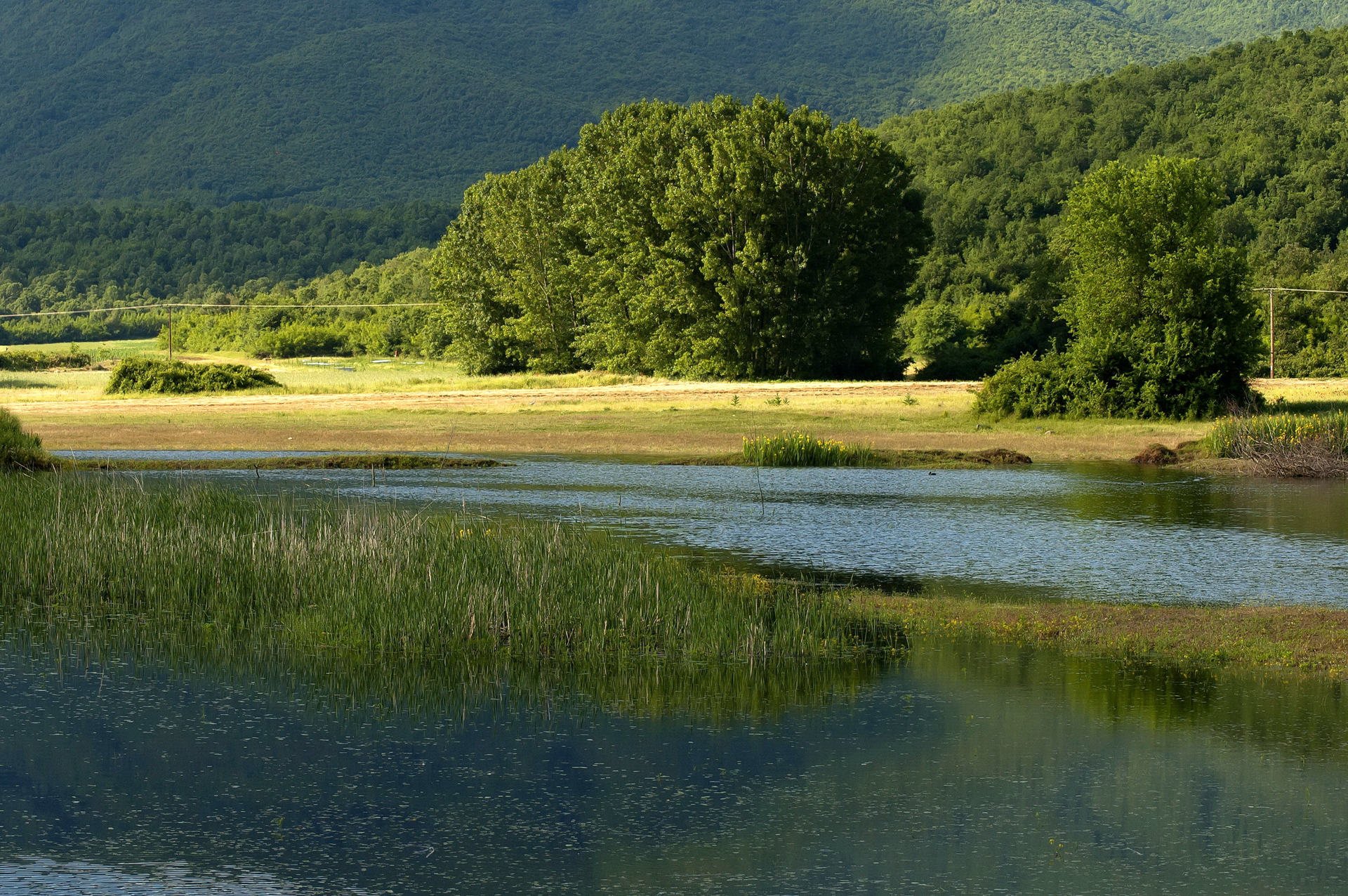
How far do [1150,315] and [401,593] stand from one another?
39.9m

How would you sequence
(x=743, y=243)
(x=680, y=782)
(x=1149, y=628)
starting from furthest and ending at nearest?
(x=743, y=243), (x=1149, y=628), (x=680, y=782)

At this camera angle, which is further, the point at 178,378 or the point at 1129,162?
the point at 1129,162

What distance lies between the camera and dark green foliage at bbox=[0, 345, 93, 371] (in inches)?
4257

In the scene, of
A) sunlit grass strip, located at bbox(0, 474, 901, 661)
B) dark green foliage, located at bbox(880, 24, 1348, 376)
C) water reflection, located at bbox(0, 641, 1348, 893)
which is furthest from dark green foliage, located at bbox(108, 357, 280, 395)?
water reflection, located at bbox(0, 641, 1348, 893)

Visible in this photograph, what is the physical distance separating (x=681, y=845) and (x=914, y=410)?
150 ft

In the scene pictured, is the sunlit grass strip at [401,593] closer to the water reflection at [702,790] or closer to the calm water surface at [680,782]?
the calm water surface at [680,782]

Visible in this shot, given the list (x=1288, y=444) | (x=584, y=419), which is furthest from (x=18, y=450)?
(x=1288, y=444)

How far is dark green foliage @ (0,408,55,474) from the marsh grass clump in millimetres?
26749

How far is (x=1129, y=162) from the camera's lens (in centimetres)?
11456

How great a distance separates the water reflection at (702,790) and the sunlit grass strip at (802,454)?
24.6m

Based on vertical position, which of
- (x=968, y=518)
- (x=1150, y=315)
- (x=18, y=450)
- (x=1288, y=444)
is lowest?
(x=968, y=518)

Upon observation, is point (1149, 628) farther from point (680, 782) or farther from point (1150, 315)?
point (1150, 315)

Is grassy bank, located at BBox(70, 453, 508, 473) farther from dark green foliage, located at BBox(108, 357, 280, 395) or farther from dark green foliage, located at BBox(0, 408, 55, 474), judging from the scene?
dark green foliage, located at BBox(108, 357, 280, 395)

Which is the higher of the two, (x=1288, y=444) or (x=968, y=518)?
(x=1288, y=444)
